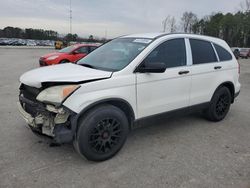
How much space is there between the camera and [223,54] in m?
5.22

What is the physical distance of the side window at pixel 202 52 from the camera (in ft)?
15.1

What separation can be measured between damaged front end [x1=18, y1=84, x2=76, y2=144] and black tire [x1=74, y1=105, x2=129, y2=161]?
18 cm

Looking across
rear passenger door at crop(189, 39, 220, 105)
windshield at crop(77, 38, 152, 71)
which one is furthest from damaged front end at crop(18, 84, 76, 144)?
rear passenger door at crop(189, 39, 220, 105)

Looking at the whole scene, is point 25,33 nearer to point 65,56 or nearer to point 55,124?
point 65,56

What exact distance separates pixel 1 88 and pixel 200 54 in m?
6.38

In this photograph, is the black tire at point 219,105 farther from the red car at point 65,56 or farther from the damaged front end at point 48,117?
the red car at point 65,56

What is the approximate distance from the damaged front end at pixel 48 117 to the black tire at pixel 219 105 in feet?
10.1

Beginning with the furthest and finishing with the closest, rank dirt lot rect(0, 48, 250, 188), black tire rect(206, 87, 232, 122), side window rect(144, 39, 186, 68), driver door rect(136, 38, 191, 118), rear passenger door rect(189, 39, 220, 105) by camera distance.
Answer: black tire rect(206, 87, 232, 122)
rear passenger door rect(189, 39, 220, 105)
side window rect(144, 39, 186, 68)
driver door rect(136, 38, 191, 118)
dirt lot rect(0, 48, 250, 188)

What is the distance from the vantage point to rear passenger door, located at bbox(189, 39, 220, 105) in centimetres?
458

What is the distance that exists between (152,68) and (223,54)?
7.56 feet

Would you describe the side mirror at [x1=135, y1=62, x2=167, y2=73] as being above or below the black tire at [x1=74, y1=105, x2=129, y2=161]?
above

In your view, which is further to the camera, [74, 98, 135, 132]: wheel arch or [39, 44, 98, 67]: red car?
[39, 44, 98, 67]: red car

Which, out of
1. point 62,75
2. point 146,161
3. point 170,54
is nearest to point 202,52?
point 170,54

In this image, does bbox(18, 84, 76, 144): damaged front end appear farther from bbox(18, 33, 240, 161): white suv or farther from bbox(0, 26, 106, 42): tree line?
bbox(0, 26, 106, 42): tree line
